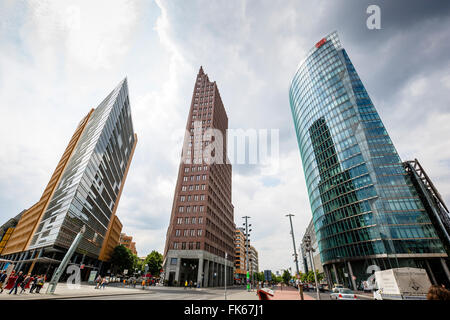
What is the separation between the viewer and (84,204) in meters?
49.9

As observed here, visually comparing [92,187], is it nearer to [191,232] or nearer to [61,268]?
[191,232]

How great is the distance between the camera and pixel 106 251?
7356 centimetres

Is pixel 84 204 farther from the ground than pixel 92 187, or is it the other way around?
pixel 92 187

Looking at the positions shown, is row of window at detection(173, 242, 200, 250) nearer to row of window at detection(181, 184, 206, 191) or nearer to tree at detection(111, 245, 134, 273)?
row of window at detection(181, 184, 206, 191)

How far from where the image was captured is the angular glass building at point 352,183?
49969mm

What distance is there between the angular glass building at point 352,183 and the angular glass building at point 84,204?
70.4 meters

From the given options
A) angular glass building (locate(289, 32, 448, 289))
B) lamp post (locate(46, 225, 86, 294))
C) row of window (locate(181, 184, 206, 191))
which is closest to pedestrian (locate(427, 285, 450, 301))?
lamp post (locate(46, 225, 86, 294))

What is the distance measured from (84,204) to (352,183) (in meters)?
74.0

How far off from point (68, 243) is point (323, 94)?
291ft

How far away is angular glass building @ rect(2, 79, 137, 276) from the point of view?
43219 mm

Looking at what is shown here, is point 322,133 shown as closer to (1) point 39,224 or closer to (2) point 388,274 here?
(2) point 388,274

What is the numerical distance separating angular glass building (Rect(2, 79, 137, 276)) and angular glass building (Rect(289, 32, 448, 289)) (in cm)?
7041

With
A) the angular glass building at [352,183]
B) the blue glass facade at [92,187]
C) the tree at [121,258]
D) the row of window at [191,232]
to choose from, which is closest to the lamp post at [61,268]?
the blue glass facade at [92,187]

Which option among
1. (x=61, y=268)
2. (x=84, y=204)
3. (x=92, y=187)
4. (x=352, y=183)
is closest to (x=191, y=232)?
(x=84, y=204)
